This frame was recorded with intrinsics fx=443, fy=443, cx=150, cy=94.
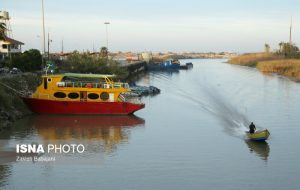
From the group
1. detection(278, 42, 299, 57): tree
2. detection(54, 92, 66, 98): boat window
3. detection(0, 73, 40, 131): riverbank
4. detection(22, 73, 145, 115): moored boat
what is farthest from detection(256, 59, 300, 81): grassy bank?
detection(54, 92, 66, 98): boat window

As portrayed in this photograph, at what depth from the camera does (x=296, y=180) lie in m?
29.9

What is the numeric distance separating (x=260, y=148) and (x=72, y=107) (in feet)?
78.5

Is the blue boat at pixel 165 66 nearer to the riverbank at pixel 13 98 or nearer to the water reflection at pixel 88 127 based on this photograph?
the riverbank at pixel 13 98

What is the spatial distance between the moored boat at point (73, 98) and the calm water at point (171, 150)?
1335 millimetres

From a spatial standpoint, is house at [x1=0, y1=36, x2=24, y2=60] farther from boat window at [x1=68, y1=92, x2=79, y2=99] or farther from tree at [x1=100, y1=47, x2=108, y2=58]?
boat window at [x1=68, y1=92, x2=79, y2=99]

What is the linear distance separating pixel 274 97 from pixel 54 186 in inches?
2130

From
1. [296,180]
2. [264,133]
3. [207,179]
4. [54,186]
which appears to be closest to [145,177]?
[207,179]

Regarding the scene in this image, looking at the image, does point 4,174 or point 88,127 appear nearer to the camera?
point 4,174

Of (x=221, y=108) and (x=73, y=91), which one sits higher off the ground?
(x=73, y=91)

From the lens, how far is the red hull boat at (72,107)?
52844 millimetres

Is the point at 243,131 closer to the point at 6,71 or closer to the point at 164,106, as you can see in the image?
the point at 164,106

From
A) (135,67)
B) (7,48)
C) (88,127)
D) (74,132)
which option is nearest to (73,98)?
(88,127)

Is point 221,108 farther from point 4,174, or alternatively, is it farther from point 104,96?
point 4,174

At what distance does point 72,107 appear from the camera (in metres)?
53.1
